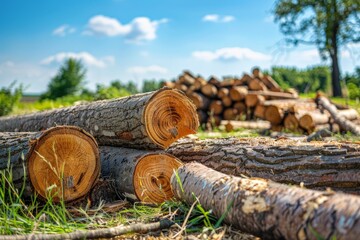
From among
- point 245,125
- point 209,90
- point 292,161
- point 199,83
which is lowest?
point 245,125

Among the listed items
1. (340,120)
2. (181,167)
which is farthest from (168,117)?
(340,120)

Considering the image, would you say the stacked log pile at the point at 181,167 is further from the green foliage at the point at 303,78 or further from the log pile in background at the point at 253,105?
the green foliage at the point at 303,78

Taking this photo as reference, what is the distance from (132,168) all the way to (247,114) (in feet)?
28.7

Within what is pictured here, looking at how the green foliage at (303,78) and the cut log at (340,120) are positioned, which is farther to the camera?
the green foliage at (303,78)

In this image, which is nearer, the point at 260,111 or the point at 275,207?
the point at 275,207

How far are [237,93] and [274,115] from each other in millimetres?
1715

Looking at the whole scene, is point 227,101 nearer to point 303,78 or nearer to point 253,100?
point 253,100

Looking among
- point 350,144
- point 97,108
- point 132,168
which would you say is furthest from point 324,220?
point 97,108

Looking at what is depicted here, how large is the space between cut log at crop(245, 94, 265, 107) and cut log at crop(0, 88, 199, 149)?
7.73 metres

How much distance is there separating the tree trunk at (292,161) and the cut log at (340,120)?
5.15 meters

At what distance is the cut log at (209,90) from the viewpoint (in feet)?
41.5

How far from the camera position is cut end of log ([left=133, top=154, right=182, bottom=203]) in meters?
3.91

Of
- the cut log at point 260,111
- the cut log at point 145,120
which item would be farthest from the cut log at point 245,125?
the cut log at point 145,120

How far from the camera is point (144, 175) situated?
3.96 m
